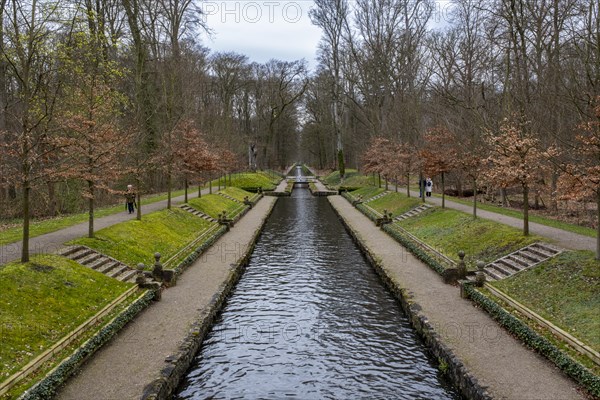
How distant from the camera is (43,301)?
38.5 feet

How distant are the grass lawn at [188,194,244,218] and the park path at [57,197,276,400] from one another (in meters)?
13.5

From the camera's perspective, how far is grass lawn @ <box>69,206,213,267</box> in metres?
18.1

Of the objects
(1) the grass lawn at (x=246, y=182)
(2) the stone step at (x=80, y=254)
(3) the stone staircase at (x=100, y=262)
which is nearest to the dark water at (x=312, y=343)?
(3) the stone staircase at (x=100, y=262)

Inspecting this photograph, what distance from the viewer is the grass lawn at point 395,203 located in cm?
3331

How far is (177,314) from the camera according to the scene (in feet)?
43.3

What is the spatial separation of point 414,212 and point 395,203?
15.9 feet

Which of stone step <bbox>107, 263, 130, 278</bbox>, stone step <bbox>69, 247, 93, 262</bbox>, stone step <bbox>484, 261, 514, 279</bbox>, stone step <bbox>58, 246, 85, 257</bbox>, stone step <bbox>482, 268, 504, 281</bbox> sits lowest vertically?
stone step <bbox>482, 268, 504, 281</bbox>

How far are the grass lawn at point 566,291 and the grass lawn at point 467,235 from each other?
287 centimetres

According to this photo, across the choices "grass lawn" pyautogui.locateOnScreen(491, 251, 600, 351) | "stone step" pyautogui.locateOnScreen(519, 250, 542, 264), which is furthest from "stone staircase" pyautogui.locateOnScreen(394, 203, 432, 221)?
"grass lawn" pyautogui.locateOnScreen(491, 251, 600, 351)

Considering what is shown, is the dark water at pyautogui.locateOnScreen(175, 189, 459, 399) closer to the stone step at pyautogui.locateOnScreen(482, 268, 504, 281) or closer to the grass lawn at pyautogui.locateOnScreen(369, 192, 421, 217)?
the stone step at pyautogui.locateOnScreen(482, 268, 504, 281)

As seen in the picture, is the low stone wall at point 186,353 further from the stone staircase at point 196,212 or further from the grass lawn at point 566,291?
the stone staircase at point 196,212

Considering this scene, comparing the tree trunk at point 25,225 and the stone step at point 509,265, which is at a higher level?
the tree trunk at point 25,225

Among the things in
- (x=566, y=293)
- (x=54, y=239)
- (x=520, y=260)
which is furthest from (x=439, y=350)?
(x=54, y=239)

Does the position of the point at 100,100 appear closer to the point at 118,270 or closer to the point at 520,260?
the point at 118,270
